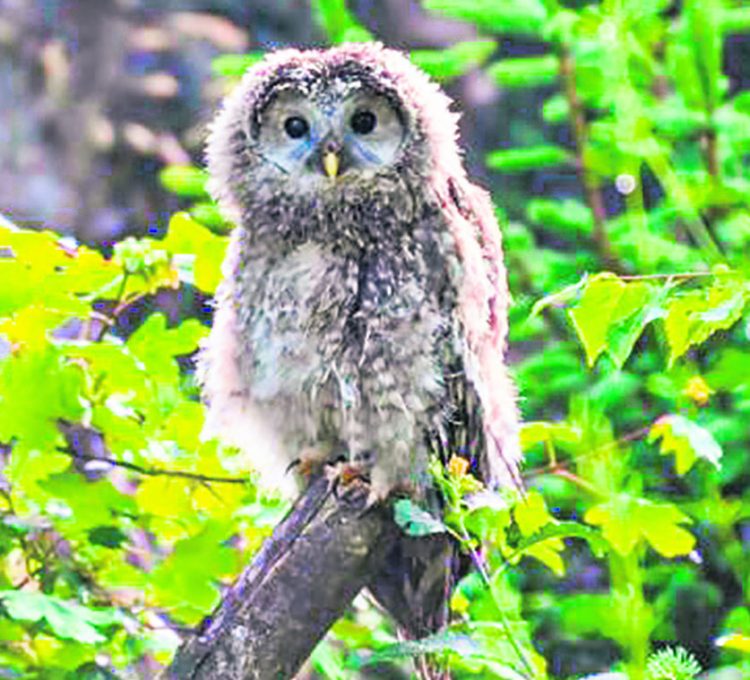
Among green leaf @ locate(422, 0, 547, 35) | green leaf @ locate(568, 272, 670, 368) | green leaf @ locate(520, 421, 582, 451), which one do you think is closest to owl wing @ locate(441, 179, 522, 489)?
green leaf @ locate(520, 421, 582, 451)

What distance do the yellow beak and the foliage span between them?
1.00 feet

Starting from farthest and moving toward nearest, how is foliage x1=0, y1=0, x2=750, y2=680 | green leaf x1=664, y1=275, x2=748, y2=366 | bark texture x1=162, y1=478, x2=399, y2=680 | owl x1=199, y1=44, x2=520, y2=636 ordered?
1. owl x1=199, y1=44, x2=520, y2=636
2. bark texture x1=162, y1=478, x2=399, y2=680
3. foliage x1=0, y1=0, x2=750, y2=680
4. green leaf x1=664, y1=275, x2=748, y2=366

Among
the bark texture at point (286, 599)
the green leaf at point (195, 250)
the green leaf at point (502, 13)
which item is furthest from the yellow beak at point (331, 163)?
the bark texture at point (286, 599)

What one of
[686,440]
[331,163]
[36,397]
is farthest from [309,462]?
[686,440]

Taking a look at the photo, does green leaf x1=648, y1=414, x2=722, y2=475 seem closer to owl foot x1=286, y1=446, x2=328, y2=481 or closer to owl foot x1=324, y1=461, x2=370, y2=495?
owl foot x1=324, y1=461, x2=370, y2=495

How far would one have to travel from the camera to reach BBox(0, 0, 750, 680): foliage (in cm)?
202

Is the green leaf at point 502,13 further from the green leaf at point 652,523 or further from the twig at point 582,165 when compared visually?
the green leaf at point 652,523

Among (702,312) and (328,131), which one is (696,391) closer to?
(702,312)

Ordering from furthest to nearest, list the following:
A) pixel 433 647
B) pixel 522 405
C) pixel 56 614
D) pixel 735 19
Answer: pixel 522 405 → pixel 735 19 → pixel 56 614 → pixel 433 647

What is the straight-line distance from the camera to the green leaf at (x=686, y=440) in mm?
2350

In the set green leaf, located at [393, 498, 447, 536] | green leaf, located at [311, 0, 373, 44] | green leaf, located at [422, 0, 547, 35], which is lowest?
green leaf, located at [393, 498, 447, 536]

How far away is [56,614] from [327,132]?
101 centimetres

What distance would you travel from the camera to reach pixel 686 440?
97.1 inches

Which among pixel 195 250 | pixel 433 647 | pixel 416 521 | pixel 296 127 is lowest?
pixel 433 647
